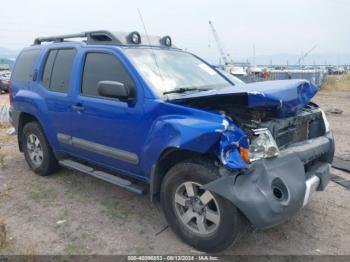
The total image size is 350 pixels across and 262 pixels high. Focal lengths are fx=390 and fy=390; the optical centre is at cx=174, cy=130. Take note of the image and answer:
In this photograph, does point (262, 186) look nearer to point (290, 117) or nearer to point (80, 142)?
point (290, 117)

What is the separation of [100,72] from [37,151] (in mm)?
2030

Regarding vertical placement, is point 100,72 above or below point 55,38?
below

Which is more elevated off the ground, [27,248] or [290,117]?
[290,117]

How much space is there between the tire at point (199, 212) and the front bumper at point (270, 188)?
0.53 feet

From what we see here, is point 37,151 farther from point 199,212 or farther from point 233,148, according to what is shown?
point 233,148

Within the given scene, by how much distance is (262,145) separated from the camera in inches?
132

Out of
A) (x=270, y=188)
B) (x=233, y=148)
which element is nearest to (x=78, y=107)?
Answer: (x=233, y=148)

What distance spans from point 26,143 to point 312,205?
4.19 m

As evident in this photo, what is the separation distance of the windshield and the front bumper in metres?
1.23

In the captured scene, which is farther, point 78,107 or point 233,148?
point 78,107

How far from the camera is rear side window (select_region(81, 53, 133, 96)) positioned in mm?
4219

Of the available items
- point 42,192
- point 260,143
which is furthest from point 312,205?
point 42,192

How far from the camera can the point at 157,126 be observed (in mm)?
3689

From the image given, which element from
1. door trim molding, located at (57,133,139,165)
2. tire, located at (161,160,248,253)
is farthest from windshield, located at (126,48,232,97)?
tire, located at (161,160,248,253)
